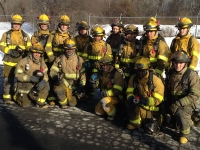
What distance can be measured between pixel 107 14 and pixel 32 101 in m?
21.7

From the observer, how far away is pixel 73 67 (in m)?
6.40

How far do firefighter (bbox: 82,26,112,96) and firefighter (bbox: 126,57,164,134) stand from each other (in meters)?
1.52

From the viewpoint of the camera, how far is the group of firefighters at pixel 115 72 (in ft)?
15.9

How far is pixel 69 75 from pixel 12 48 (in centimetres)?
166

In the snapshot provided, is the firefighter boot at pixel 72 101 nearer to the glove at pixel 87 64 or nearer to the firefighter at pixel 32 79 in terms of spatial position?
the firefighter at pixel 32 79

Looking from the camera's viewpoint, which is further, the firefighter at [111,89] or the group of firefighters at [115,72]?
the firefighter at [111,89]

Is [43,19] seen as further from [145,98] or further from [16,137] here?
[145,98]

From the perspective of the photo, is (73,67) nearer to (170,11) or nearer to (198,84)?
(198,84)

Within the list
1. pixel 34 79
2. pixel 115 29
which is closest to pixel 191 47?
pixel 115 29

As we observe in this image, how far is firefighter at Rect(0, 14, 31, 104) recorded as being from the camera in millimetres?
6523

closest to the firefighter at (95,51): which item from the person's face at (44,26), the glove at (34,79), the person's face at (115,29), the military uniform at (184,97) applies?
the person's face at (115,29)

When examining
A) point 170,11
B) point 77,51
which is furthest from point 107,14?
point 77,51

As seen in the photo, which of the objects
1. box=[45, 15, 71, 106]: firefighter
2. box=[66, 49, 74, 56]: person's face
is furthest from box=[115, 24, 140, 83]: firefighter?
box=[45, 15, 71, 106]: firefighter

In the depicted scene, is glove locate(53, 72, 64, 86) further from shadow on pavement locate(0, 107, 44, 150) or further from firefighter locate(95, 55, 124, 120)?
shadow on pavement locate(0, 107, 44, 150)
